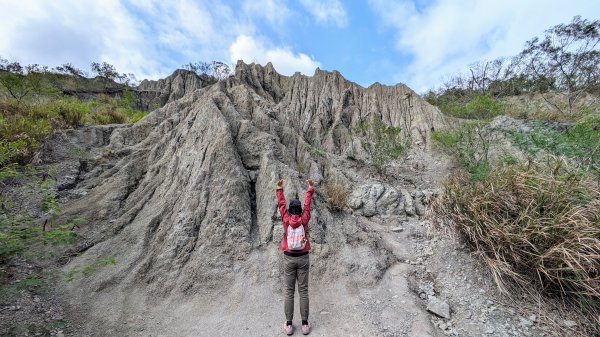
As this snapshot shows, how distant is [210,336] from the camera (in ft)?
14.4

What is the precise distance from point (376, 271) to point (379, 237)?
1.36m

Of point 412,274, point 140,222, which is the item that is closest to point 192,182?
point 140,222

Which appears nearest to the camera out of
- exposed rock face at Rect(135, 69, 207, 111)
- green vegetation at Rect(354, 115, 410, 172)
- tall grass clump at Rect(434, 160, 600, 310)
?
tall grass clump at Rect(434, 160, 600, 310)

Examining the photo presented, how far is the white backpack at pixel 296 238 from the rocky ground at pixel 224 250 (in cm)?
150

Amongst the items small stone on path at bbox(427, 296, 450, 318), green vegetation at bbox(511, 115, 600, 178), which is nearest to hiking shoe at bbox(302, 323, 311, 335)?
small stone on path at bbox(427, 296, 450, 318)

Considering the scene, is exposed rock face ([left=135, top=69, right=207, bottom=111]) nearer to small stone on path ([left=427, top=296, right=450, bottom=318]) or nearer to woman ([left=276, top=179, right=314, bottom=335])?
woman ([left=276, top=179, right=314, bottom=335])

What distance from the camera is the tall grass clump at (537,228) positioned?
407cm

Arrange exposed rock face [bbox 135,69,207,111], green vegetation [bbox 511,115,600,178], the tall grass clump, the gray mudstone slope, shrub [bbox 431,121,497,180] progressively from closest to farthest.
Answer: the tall grass clump < the gray mudstone slope < green vegetation [bbox 511,115,600,178] < shrub [bbox 431,121,497,180] < exposed rock face [bbox 135,69,207,111]

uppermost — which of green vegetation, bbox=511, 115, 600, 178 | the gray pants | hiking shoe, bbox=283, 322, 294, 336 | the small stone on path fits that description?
green vegetation, bbox=511, 115, 600, 178

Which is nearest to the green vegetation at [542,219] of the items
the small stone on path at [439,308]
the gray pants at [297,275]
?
the small stone on path at [439,308]

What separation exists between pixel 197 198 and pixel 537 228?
6801 millimetres

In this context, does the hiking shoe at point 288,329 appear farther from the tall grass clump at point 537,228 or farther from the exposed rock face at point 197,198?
the tall grass clump at point 537,228

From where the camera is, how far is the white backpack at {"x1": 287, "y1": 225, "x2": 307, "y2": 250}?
4.09 meters

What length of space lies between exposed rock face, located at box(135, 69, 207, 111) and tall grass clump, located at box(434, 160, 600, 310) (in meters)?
25.4
